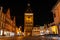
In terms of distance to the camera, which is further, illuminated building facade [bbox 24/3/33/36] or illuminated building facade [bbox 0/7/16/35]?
illuminated building facade [bbox 24/3/33/36]

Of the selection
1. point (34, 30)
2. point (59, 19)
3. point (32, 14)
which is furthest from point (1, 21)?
point (32, 14)

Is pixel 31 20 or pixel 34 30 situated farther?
pixel 31 20

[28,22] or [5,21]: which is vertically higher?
[28,22]

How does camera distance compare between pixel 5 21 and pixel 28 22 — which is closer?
pixel 5 21

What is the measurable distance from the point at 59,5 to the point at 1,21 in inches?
1452

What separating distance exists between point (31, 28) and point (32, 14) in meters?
21.8

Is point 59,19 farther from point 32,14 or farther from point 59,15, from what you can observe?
point 32,14

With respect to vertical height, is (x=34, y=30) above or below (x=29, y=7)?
below

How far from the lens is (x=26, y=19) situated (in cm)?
14900

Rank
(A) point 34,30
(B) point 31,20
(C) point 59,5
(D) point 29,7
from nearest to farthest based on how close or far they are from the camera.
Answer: (C) point 59,5 → (A) point 34,30 → (B) point 31,20 → (D) point 29,7

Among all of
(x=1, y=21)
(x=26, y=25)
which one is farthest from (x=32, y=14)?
(x=1, y=21)

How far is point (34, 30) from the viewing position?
12762 centimetres

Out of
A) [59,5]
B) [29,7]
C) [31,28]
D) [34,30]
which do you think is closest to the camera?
[59,5]

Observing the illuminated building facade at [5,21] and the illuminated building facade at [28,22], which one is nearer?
the illuminated building facade at [5,21]
